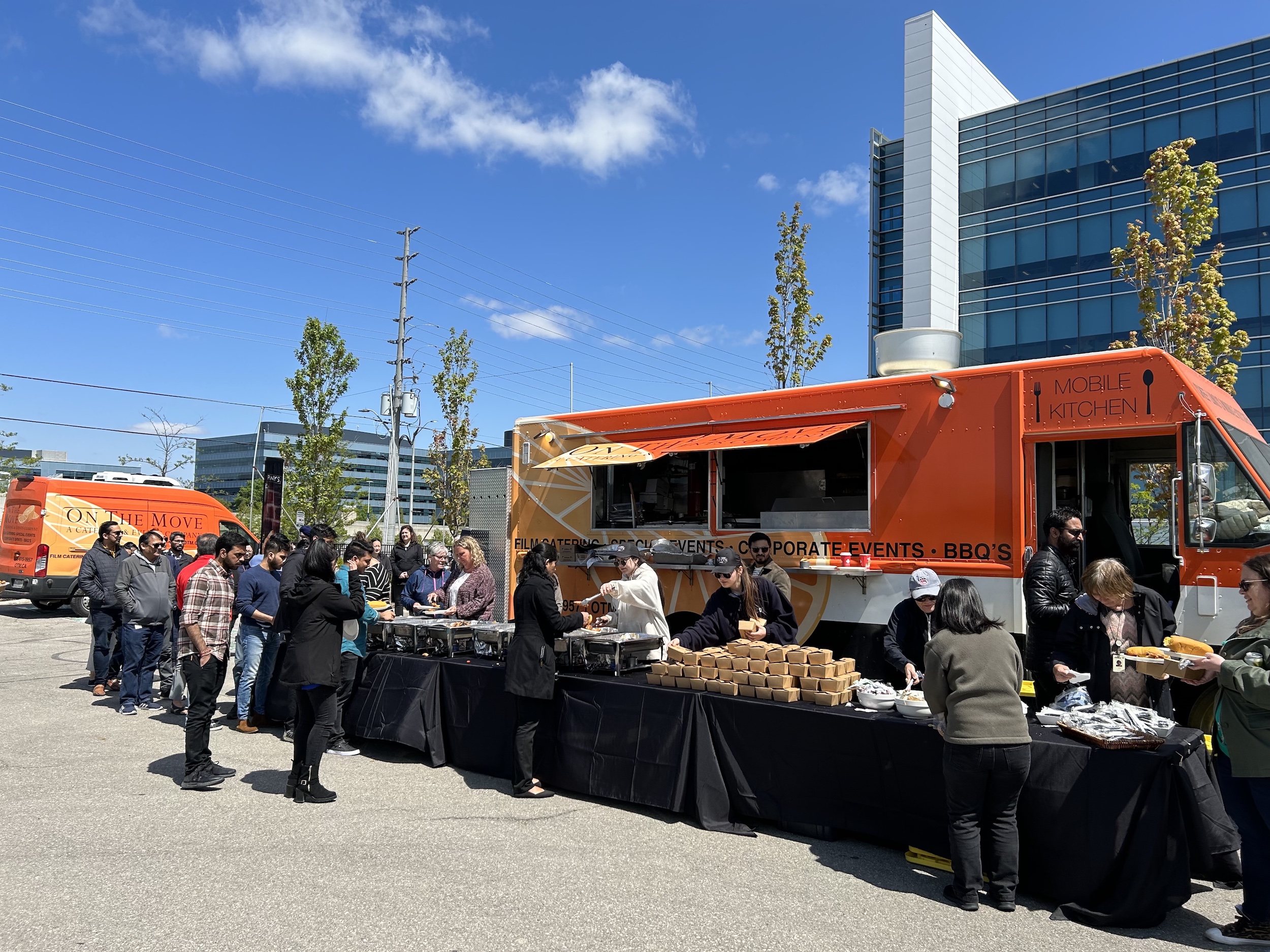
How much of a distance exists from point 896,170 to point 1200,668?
114 feet

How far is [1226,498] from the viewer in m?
5.75

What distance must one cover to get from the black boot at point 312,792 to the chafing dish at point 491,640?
1.51m

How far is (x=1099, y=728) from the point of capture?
405 centimetres

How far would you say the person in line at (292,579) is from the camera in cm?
575

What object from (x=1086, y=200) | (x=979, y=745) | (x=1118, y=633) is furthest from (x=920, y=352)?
(x=1086, y=200)

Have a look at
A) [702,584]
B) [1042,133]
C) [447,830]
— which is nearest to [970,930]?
[447,830]

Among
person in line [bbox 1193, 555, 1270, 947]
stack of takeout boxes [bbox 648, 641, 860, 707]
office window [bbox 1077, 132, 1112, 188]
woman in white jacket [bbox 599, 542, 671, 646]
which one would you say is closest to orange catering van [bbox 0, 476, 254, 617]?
woman in white jacket [bbox 599, 542, 671, 646]

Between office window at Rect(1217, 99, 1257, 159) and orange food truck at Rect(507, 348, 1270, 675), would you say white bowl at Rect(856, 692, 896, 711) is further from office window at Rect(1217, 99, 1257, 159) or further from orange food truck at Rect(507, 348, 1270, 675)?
office window at Rect(1217, 99, 1257, 159)

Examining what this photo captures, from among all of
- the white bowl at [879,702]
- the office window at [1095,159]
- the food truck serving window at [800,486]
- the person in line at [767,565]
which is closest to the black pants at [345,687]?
the person in line at [767,565]

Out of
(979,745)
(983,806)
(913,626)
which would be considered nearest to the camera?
(979,745)

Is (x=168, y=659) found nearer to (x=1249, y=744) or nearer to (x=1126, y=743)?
(x=1126, y=743)

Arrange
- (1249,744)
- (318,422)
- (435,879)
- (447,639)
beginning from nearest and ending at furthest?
(1249,744)
(435,879)
(447,639)
(318,422)

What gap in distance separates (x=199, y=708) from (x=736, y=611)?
375cm

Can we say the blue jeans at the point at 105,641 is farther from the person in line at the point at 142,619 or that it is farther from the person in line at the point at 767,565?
the person in line at the point at 767,565
